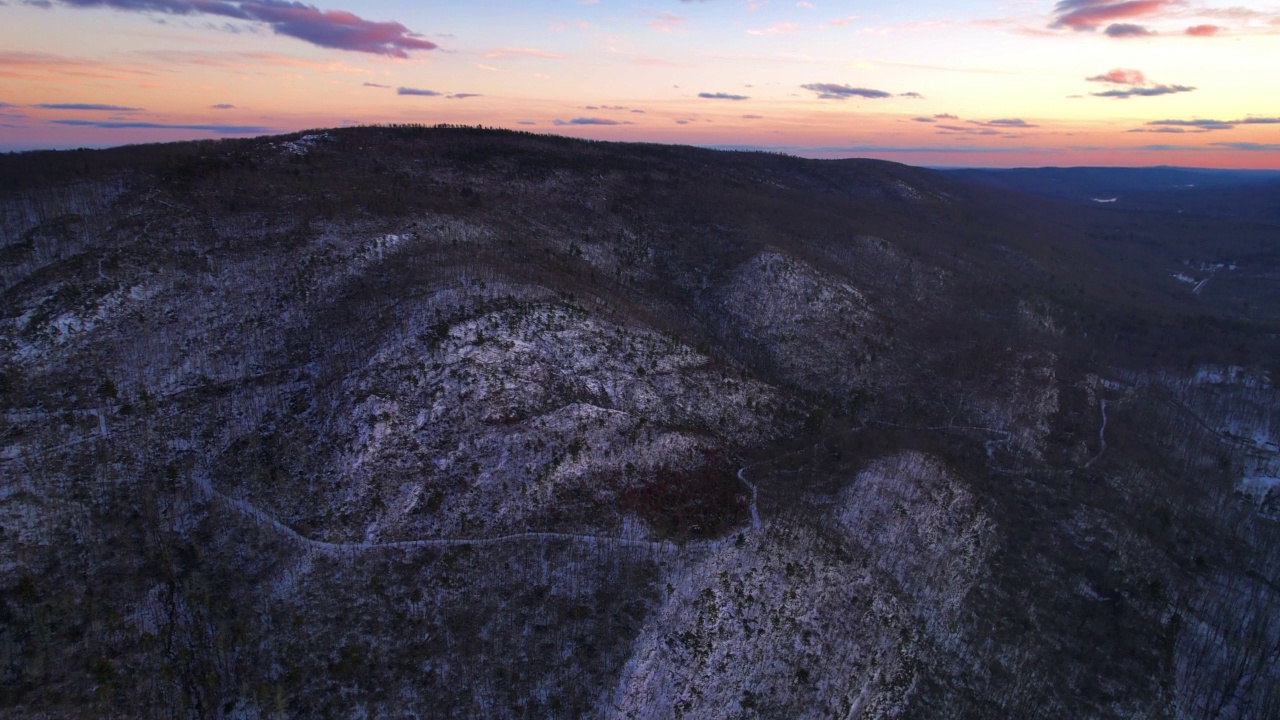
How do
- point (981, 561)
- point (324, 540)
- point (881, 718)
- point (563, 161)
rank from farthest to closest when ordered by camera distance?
point (563, 161) → point (981, 561) → point (324, 540) → point (881, 718)

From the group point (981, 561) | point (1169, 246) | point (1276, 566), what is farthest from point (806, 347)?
point (1169, 246)

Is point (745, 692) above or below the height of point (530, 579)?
below

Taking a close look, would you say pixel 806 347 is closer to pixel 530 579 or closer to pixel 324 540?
pixel 530 579

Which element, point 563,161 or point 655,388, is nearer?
point 655,388

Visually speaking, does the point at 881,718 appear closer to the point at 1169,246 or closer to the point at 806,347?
the point at 806,347

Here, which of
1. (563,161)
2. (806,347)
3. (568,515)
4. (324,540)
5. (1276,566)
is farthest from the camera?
(563,161)

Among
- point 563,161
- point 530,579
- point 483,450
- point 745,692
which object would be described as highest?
point 563,161

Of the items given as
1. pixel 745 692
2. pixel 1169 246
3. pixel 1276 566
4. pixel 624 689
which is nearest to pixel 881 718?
pixel 745 692
